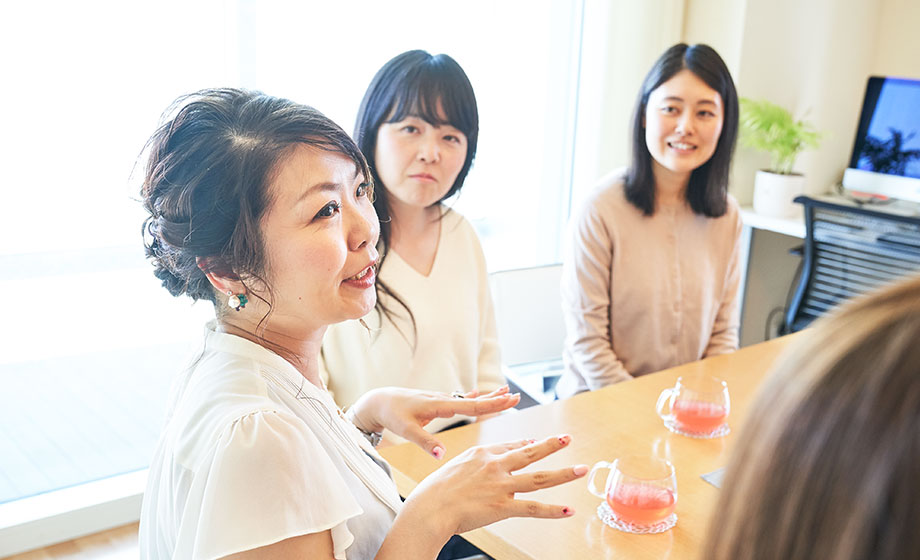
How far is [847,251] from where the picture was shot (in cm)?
314

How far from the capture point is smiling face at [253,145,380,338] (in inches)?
40.9

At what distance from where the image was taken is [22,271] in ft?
7.96

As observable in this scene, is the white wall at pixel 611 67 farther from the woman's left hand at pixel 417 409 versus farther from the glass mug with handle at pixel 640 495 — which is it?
the glass mug with handle at pixel 640 495

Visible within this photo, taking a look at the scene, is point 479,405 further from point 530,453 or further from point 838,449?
point 838,449

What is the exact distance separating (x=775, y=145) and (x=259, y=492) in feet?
10.3

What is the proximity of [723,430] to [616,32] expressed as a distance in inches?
88.8

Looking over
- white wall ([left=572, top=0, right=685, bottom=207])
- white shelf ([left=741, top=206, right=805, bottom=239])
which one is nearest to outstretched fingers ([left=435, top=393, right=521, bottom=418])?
white wall ([left=572, top=0, right=685, bottom=207])

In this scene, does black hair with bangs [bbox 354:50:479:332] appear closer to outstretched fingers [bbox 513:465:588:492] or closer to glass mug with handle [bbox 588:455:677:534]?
glass mug with handle [bbox 588:455:677:534]

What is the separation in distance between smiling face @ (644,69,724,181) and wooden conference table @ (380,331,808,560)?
57 cm

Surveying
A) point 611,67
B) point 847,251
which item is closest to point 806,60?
point 611,67

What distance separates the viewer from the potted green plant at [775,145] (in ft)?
11.4

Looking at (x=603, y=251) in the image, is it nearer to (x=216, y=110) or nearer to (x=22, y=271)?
(x=216, y=110)

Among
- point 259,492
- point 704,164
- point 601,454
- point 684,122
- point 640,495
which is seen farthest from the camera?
point 704,164

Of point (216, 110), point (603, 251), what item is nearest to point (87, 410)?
point (603, 251)
